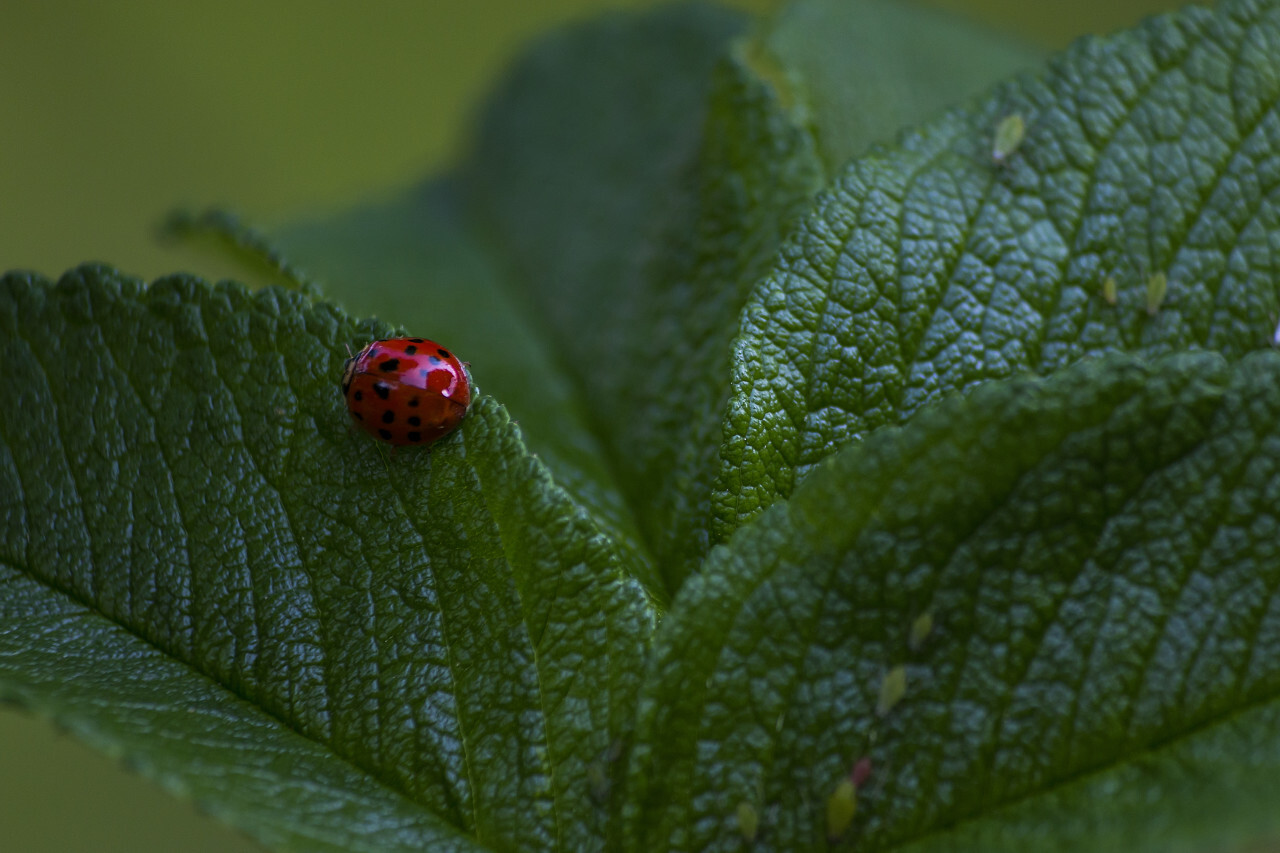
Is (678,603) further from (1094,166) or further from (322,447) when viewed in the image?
(1094,166)

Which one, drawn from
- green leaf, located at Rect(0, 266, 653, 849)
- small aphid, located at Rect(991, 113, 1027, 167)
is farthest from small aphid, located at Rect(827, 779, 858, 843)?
small aphid, located at Rect(991, 113, 1027, 167)

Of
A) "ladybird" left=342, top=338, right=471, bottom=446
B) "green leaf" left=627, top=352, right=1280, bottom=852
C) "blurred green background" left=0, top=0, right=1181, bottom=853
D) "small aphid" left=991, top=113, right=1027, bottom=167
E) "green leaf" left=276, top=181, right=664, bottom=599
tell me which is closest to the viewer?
"green leaf" left=627, top=352, right=1280, bottom=852

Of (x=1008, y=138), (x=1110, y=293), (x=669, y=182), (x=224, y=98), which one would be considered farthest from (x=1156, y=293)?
(x=224, y=98)

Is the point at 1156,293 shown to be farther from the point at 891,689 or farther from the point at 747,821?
the point at 747,821

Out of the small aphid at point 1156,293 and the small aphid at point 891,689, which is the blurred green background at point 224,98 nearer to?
the small aphid at point 1156,293

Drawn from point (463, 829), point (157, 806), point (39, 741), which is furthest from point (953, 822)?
point (39, 741)

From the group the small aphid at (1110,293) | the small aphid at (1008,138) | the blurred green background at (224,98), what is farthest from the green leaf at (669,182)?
the blurred green background at (224,98)

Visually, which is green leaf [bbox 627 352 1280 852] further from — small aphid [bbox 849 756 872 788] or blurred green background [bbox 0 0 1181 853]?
blurred green background [bbox 0 0 1181 853]
